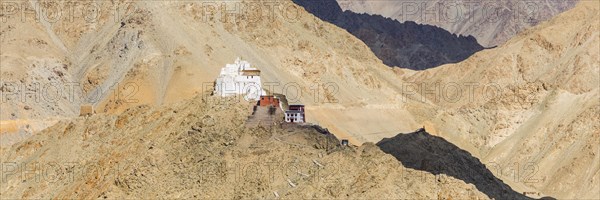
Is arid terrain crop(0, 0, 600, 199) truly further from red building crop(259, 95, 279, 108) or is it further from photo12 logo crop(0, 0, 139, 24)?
red building crop(259, 95, 279, 108)

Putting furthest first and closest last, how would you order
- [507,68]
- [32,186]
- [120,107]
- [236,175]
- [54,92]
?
[507,68], [54,92], [120,107], [32,186], [236,175]

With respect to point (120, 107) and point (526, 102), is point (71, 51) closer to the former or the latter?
point (120, 107)

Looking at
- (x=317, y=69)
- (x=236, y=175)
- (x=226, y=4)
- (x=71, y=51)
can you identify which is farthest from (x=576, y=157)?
(x=236, y=175)

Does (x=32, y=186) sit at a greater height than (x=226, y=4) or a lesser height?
lesser

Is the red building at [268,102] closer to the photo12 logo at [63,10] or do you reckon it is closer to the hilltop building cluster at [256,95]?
the hilltop building cluster at [256,95]

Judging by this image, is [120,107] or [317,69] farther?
[317,69]

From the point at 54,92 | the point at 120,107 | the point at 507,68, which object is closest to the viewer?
the point at 120,107
